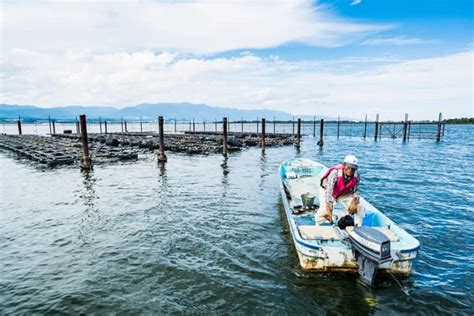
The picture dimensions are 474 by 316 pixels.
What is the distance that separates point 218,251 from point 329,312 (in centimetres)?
360

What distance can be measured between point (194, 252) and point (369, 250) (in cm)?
479

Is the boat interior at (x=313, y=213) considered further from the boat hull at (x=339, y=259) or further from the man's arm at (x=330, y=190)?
the man's arm at (x=330, y=190)

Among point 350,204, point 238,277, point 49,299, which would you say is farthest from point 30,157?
point 350,204

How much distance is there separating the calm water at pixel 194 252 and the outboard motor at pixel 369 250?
1.77 feet

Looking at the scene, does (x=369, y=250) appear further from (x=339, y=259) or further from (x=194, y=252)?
(x=194, y=252)

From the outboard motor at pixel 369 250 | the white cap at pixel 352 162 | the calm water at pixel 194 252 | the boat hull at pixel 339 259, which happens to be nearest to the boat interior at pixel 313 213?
the boat hull at pixel 339 259

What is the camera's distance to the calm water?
608 centimetres

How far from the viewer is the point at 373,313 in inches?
222

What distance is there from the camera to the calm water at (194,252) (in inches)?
239

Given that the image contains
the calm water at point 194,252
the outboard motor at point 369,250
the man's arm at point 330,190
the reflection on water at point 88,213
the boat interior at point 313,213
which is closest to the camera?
A: the outboard motor at point 369,250

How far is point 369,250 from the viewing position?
5.71 meters

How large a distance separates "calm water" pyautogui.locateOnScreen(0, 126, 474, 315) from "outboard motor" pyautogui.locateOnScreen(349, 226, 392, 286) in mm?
539

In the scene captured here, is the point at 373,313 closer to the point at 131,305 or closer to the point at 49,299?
the point at 131,305

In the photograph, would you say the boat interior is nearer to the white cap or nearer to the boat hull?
the boat hull
